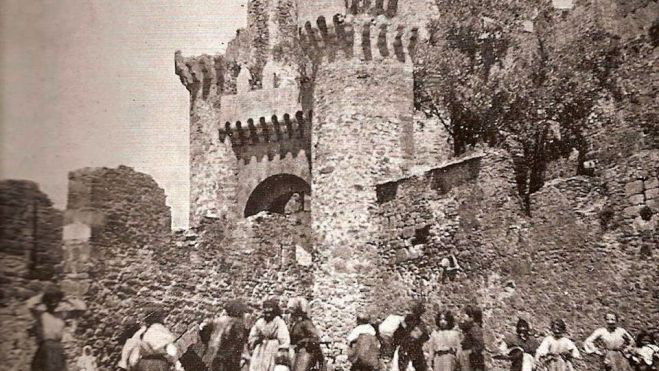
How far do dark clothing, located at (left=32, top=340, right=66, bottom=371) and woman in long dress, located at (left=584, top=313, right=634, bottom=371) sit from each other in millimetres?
3858

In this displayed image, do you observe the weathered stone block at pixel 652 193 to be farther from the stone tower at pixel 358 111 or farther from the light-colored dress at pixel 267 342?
the stone tower at pixel 358 111

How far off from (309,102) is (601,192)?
5285mm

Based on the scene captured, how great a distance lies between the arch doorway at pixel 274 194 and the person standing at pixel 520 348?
5134 mm

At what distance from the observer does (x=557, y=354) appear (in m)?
6.75

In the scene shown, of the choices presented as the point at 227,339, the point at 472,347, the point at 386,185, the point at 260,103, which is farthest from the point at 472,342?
the point at 260,103

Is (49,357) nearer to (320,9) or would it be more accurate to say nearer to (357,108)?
(357,108)

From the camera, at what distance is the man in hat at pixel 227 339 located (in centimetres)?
691

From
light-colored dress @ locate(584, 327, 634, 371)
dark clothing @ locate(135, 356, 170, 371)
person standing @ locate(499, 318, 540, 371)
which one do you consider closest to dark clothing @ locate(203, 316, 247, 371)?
dark clothing @ locate(135, 356, 170, 371)

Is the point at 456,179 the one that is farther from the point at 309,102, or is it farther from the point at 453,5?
the point at 309,102

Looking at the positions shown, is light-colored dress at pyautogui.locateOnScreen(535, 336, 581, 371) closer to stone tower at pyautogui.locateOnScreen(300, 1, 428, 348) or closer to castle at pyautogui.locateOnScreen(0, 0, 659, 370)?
castle at pyautogui.locateOnScreen(0, 0, 659, 370)

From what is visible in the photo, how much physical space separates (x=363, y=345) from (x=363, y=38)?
410cm

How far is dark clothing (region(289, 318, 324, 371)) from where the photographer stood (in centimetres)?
722

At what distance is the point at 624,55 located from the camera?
26.2ft

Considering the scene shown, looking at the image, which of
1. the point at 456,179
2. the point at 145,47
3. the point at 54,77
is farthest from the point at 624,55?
the point at 54,77
